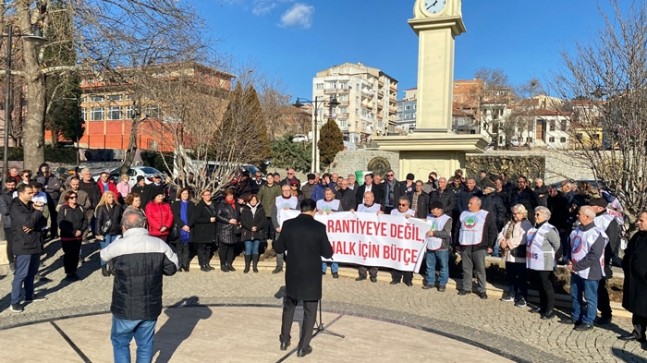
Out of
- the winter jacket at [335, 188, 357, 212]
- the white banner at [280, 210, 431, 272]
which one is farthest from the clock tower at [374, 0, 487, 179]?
the white banner at [280, 210, 431, 272]

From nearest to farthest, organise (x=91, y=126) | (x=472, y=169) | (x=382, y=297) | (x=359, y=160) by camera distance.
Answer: (x=382, y=297), (x=472, y=169), (x=359, y=160), (x=91, y=126)

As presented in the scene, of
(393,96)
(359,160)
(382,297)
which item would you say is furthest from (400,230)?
(393,96)

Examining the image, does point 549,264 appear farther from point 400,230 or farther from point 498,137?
point 498,137

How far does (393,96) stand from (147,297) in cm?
12262

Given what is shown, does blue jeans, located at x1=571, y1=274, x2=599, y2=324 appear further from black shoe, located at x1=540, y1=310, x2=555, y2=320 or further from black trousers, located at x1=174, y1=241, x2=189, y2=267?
black trousers, located at x1=174, y1=241, x2=189, y2=267

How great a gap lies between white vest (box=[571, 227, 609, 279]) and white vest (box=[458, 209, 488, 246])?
166 centimetres

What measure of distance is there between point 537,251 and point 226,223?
5.95 metres

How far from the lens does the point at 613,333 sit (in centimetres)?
678

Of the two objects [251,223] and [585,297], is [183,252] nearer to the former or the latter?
[251,223]

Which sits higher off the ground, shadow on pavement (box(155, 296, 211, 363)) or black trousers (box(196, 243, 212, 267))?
black trousers (box(196, 243, 212, 267))

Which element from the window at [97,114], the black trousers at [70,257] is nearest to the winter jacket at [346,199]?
the black trousers at [70,257]

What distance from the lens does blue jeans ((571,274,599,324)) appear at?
682 cm

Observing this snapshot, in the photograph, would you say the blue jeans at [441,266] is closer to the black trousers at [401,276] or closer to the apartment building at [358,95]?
the black trousers at [401,276]

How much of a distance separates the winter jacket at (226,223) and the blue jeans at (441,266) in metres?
3.99
